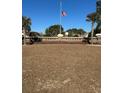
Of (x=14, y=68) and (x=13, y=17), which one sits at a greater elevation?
(x=13, y=17)

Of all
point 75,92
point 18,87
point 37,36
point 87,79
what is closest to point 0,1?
point 18,87

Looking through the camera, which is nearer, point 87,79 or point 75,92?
point 75,92
